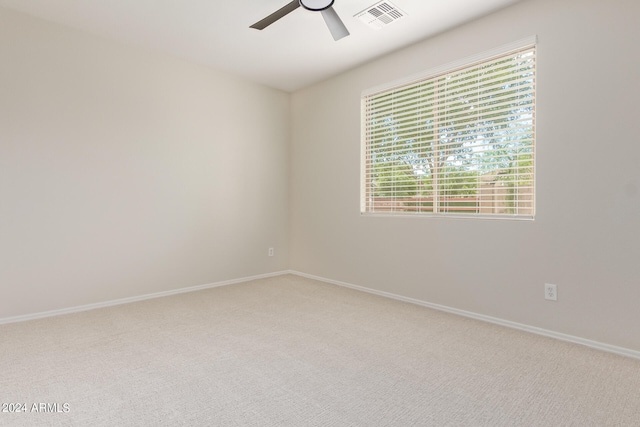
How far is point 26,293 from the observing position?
9.73 ft

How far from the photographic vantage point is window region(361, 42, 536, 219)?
278cm

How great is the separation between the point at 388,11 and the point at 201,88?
7.62 ft

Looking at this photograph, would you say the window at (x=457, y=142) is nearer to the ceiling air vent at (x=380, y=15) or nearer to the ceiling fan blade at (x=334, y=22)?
the ceiling air vent at (x=380, y=15)

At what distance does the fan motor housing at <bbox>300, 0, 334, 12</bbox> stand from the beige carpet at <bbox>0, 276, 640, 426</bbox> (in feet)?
7.94

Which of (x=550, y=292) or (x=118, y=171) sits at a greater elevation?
(x=118, y=171)

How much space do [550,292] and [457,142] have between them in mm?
1458

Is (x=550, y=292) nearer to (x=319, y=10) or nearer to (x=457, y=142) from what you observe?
(x=457, y=142)

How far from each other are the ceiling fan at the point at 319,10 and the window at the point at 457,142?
1178 millimetres

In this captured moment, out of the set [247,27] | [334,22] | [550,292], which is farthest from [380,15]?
[550,292]

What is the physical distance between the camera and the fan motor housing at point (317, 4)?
7.96 feet

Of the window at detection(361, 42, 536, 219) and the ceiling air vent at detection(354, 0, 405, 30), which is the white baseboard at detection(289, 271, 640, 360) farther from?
the ceiling air vent at detection(354, 0, 405, 30)

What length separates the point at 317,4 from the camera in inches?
96.7

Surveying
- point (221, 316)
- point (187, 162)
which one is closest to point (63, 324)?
point (221, 316)

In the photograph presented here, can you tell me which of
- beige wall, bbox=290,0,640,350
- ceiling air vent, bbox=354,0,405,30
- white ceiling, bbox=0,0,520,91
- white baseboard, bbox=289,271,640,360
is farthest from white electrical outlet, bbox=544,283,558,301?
ceiling air vent, bbox=354,0,405,30
